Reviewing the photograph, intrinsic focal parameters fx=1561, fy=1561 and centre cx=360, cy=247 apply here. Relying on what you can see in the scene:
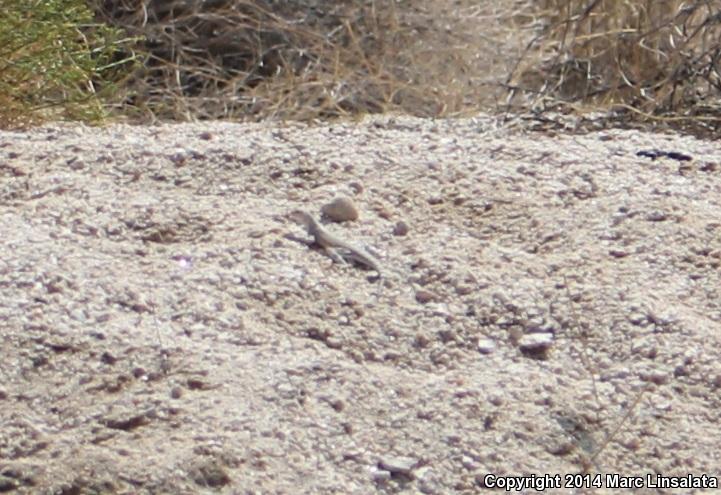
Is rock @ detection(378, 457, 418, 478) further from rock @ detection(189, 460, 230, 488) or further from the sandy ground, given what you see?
rock @ detection(189, 460, 230, 488)

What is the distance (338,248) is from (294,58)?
2.29 metres

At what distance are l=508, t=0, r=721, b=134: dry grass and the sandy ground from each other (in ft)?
2.34

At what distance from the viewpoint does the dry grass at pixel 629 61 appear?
407 centimetres

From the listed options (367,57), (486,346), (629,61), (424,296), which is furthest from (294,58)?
(486,346)

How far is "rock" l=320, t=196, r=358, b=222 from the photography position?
2965mm

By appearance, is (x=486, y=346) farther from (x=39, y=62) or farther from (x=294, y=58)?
(x=294, y=58)

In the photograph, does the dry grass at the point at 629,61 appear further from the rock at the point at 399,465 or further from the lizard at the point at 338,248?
the rock at the point at 399,465

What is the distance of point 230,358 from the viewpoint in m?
2.48

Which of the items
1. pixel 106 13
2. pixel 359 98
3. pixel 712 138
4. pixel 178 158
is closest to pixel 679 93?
pixel 712 138

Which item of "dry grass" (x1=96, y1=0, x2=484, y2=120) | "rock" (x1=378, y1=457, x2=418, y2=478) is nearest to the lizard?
"rock" (x1=378, y1=457, x2=418, y2=478)

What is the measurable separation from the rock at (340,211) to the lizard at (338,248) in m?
0.06

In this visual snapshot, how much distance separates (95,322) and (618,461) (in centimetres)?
87

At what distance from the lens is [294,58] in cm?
505

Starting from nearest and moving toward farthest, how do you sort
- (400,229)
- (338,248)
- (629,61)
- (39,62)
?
(338,248) → (400,229) → (39,62) → (629,61)
